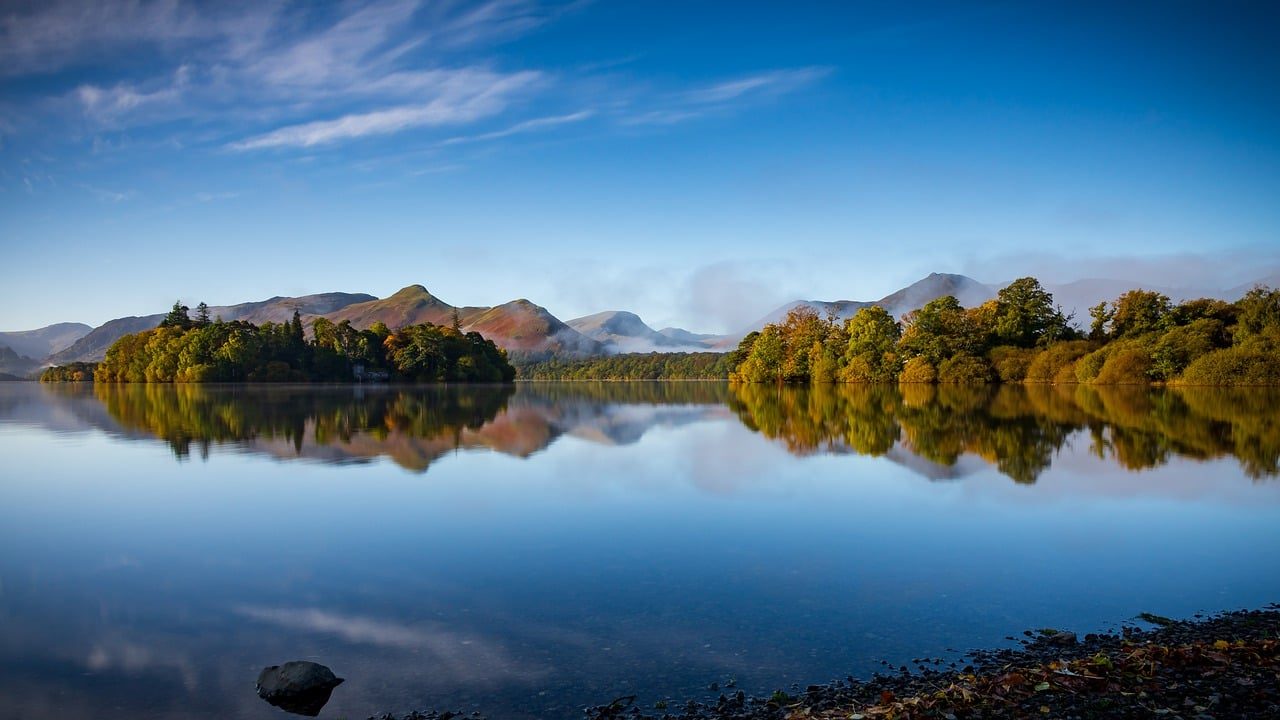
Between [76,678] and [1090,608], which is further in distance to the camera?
[1090,608]

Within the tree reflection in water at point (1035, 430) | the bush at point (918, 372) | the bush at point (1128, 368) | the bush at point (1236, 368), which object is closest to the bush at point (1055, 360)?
the bush at point (1128, 368)

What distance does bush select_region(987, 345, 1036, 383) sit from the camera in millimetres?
80562

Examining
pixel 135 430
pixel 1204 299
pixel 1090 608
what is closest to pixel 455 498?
pixel 1090 608

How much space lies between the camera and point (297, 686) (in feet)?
19.5

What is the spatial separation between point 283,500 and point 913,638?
11973 millimetres

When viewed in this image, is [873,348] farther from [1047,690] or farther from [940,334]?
[1047,690]

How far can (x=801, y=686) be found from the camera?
605 cm

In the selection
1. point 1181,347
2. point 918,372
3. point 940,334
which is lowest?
point 918,372

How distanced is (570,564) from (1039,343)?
291 feet

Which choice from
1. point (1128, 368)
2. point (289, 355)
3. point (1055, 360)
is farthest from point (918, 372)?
point (289, 355)

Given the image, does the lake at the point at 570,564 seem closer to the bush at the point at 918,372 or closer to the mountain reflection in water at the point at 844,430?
the mountain reflection in water at the point at 844,430

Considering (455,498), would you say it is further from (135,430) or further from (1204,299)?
(1204,299)

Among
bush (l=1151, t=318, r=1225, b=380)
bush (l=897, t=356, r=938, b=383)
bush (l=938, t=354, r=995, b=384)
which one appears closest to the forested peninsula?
bush (l=897, t=356, r=938, b=383)

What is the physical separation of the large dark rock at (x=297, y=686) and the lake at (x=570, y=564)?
0.13 metres
